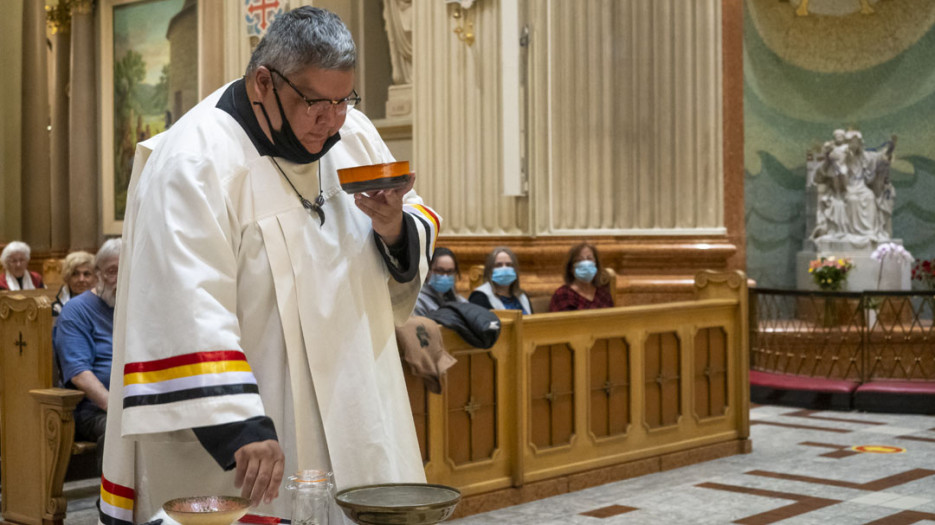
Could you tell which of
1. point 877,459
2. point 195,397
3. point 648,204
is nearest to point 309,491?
point 195,397

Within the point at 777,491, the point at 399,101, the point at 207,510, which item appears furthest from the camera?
the point at 399,101

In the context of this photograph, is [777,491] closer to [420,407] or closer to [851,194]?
[420,407]

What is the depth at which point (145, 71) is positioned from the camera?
13.8 m

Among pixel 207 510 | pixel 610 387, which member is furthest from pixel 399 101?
pixel 207 510

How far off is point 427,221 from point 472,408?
3594 mm

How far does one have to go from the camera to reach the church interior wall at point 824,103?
14.7 m

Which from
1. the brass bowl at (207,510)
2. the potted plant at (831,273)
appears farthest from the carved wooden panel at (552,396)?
the potted plant at (831,273)

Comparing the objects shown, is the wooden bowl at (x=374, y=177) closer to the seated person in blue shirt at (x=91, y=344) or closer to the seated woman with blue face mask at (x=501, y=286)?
the seated person in blue shirt at (x=91, y=344)

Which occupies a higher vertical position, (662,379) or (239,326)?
(239,326)

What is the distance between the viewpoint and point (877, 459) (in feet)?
25.0

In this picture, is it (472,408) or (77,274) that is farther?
(77,274)

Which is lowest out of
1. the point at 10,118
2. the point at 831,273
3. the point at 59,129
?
the point at 831,273

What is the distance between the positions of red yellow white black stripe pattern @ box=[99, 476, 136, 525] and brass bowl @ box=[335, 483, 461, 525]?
56cm

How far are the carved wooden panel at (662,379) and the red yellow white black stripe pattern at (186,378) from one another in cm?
543
